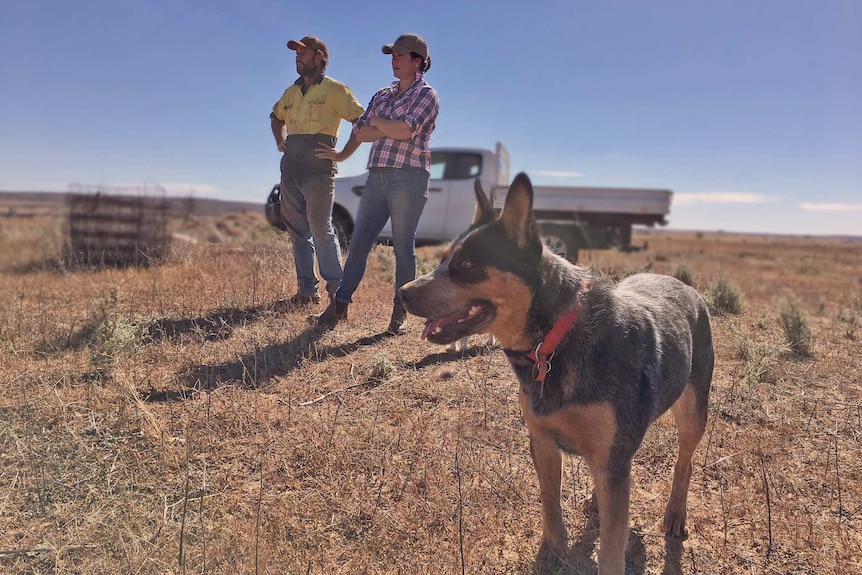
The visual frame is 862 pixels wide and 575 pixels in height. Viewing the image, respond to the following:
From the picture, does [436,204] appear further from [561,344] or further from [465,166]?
[561,344]

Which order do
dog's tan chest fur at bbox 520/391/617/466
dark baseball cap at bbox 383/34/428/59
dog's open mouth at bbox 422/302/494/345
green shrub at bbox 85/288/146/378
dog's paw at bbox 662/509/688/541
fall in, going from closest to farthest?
dog's tan chest fur at bbox 520/391/617/466 < dog's open mouth at bbox 422/302/494/345 < dog's paw at bbox 662/509/688/541 < green shrub at bbox 85/288/146/378 < dark baseball cap at bbox 383/34/428/59

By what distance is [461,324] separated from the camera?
96.8 inches

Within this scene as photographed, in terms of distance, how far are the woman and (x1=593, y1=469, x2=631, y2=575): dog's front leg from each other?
311 cm

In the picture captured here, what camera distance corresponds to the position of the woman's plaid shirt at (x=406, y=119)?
4.77m

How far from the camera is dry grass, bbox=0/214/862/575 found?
257 cm

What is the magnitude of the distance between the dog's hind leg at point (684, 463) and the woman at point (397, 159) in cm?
283

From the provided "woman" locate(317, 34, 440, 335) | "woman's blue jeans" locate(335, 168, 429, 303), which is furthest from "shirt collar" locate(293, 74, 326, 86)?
"woman's blue jeans" locate(335, 168, 429, 303)

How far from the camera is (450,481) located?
10.1ft

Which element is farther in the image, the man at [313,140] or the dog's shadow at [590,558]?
the man at [313,140]

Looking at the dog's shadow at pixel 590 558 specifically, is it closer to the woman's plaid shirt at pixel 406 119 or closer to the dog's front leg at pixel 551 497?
the dog's front leg at pixel 551 497

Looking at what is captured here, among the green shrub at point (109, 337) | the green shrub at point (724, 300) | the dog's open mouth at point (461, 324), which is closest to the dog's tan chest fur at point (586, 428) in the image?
the dog's open mouth at point (461, 324)

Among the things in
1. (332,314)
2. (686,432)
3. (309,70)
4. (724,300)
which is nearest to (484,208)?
(686,432)

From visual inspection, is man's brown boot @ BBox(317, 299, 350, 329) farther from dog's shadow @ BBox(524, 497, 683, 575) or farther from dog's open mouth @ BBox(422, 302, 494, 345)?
dog's shadow @ BBox(524, 497, 683, 575)

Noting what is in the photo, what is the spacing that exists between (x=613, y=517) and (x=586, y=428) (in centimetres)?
41
